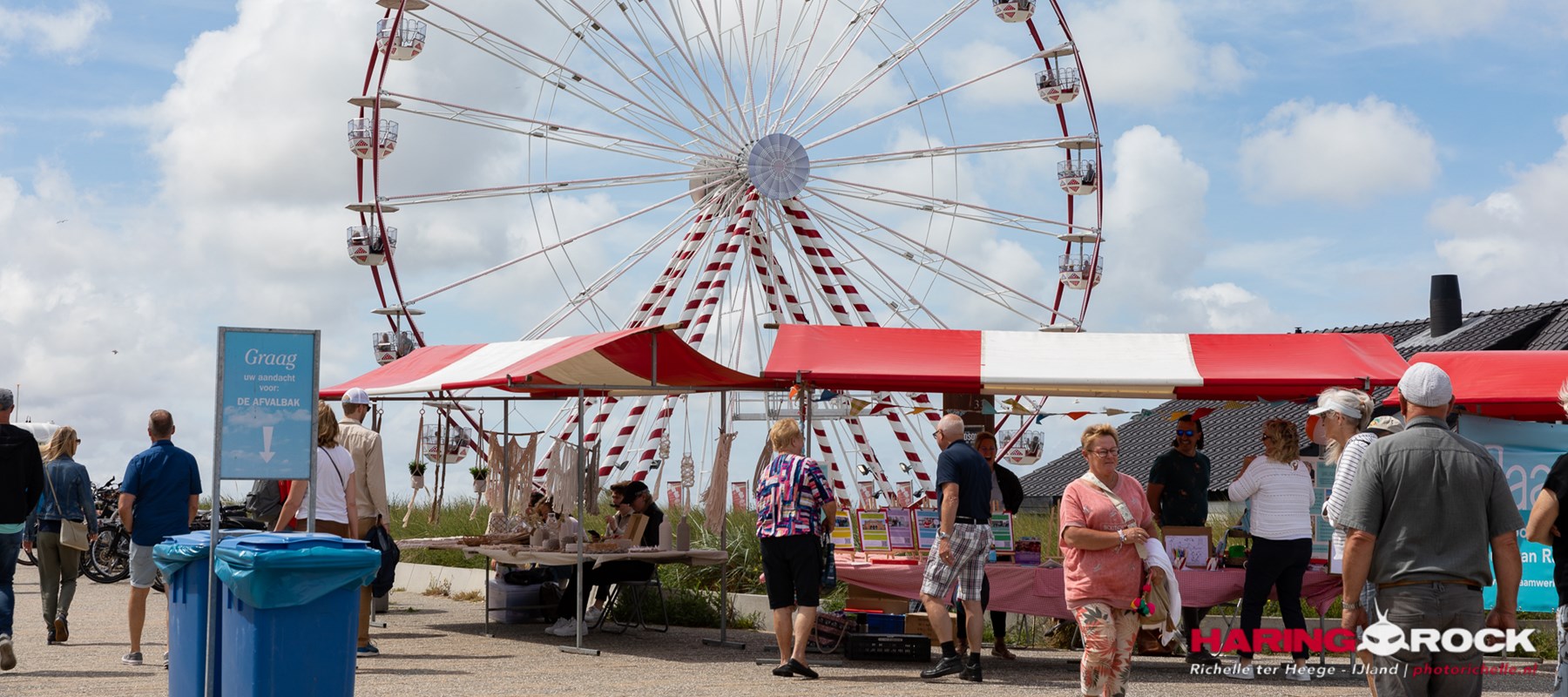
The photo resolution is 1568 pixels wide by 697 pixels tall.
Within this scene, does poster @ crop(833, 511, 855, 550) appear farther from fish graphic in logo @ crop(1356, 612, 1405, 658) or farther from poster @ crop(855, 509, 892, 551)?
fish graphic in logo @ crop(1356, 612, 1405, 658)

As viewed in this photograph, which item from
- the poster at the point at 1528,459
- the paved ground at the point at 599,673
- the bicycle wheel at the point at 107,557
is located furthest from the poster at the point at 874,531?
the bicycle wheel at the point at 107,557

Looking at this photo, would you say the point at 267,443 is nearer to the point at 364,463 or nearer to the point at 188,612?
the point at 188,612

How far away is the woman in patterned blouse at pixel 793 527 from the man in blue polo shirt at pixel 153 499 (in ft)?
12.1

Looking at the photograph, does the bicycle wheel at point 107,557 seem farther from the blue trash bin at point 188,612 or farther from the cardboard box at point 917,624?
the blue trash bin at point 188,612

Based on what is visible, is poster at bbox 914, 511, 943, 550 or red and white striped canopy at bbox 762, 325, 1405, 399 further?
poster at bbox 914, 511, 943, 550

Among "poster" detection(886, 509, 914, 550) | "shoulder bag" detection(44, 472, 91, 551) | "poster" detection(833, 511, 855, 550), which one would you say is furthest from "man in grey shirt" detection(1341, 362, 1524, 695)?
"shoulder bag" detection(44, 472, 91, 551)

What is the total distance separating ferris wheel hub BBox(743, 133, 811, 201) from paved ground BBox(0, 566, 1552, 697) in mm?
6635

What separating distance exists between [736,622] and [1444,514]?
8941 millimetres

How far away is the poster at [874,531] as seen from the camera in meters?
11.5

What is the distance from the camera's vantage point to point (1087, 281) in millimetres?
19859

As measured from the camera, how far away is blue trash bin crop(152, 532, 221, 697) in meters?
7.49

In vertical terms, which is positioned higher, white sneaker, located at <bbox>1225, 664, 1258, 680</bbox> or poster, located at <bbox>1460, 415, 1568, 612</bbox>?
poster, located at <bbox>1460, 415, 1568, 612</bbox>

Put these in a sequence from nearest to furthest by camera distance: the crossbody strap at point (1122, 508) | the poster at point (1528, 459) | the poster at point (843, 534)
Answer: the crossbody strap at point (1122, 508), the poster at point (843, 534), the poster at point (1528, 459)

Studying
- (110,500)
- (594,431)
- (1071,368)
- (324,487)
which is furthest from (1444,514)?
(110,500)
